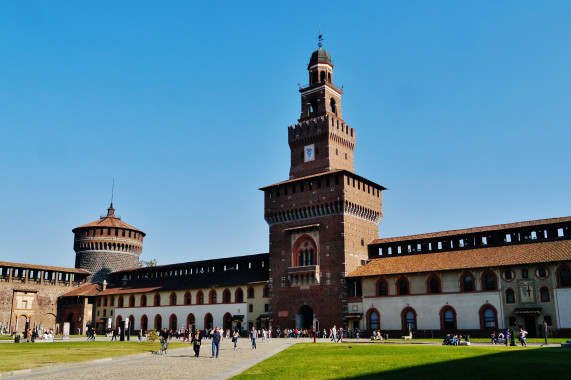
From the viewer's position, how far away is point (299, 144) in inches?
2854

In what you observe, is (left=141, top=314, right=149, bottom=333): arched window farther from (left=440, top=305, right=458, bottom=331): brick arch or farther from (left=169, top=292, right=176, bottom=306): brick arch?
(left=440, top=305, right=458, bottom=331): brick arch

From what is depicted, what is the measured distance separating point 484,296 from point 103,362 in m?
35.8

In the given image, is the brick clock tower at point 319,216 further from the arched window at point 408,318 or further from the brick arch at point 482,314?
the brick arch at point 482,314

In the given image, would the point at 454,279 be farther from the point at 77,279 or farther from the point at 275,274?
the point at 77,279

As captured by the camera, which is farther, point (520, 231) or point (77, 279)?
point (77, 279)

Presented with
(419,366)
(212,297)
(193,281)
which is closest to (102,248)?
(193,281)

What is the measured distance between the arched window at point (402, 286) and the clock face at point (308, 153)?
20346mm

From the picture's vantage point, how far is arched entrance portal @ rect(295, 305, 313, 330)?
63972mm

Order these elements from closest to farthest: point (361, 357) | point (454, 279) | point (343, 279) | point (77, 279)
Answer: point (361, 357), point (454, 279), point (343, 279), point (77, 279)

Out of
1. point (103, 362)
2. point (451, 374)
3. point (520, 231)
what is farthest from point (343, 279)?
point (451, 374)

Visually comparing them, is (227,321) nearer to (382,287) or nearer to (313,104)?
(382,287)

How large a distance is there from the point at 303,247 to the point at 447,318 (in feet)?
61.2

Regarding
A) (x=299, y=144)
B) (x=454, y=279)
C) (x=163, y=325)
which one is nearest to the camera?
(x=454, y=279)

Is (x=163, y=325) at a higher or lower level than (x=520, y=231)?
lower
